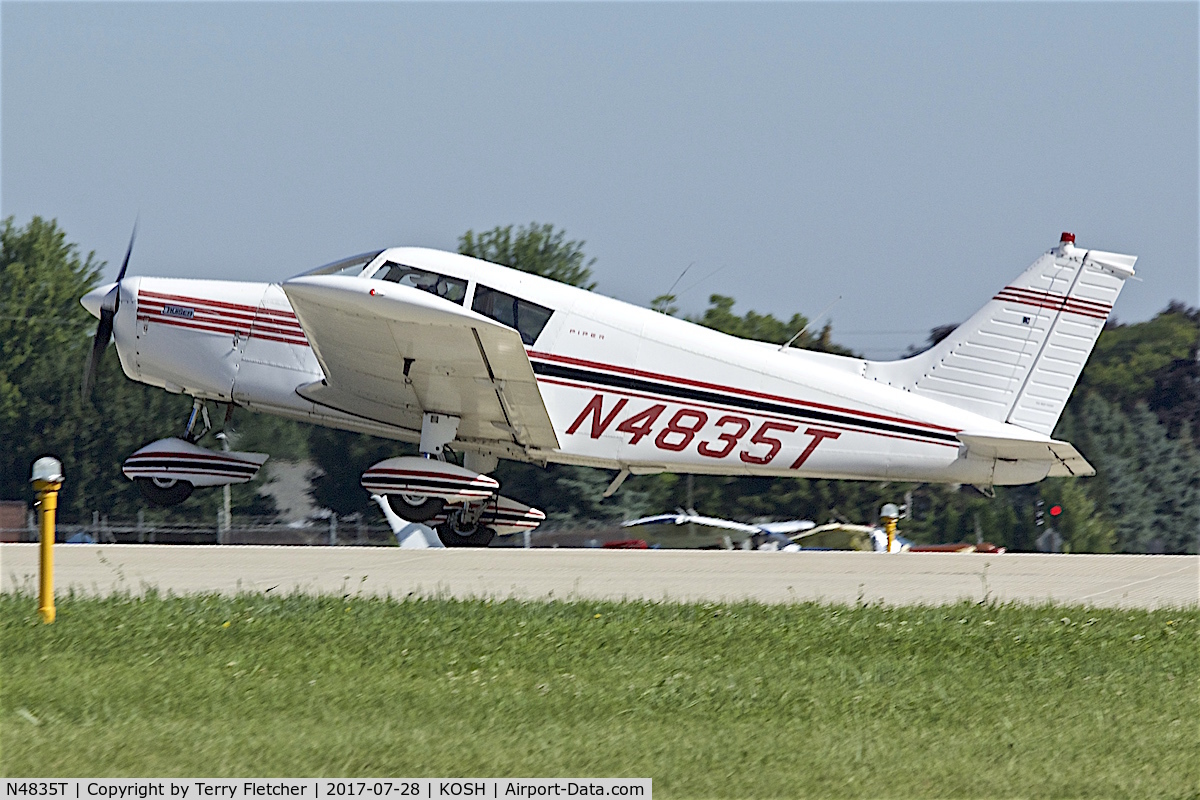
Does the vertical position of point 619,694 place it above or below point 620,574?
below

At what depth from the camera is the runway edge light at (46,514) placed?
7320 mm

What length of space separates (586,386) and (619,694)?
628cm

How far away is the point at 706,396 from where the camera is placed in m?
12.5

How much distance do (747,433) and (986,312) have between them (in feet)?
9.40

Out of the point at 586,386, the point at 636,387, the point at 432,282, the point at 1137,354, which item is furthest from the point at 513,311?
the point at 1137,354

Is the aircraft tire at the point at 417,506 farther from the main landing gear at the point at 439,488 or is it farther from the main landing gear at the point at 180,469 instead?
the main landing gear at the point at 180,469

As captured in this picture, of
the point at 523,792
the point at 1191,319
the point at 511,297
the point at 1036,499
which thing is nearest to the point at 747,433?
the point at 511,297

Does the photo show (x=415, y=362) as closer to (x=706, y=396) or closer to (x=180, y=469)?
(x=706, y=396)

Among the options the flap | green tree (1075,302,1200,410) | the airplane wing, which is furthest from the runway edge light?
green tree (1075,302,1200,410)

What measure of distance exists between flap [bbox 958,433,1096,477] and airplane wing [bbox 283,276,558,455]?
3935 mm

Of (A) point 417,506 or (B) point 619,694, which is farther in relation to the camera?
(A) point 417,506

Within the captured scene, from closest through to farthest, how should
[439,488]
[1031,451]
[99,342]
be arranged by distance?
[439,488] → [1031,451] → [99,342]

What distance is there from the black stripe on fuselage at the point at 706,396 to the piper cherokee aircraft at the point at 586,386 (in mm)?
18

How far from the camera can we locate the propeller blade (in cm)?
1340
